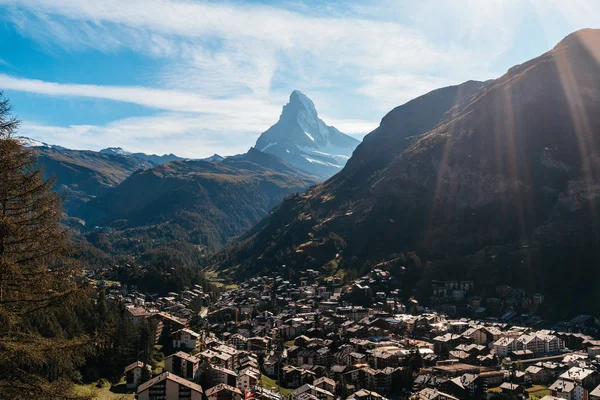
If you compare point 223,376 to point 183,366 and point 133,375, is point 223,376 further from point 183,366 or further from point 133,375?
point 133,375

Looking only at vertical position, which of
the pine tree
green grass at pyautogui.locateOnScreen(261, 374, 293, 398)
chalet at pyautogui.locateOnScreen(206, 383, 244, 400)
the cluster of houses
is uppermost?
the pine tree

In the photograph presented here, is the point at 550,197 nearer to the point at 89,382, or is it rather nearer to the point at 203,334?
the point at 203,334

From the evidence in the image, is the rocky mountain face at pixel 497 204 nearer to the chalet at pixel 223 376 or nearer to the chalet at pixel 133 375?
the chalet at pixel 223 376

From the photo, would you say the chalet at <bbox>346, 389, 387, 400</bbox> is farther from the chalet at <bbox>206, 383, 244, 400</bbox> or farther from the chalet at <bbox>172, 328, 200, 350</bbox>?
the chalet at <bbox>172, 328, 200, 350</bbox>

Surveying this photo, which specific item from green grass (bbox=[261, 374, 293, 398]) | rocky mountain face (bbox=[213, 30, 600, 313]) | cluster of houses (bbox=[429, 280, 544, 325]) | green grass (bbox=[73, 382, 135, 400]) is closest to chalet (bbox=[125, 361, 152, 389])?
green grass (bbox=[73, 382, 135, 400])

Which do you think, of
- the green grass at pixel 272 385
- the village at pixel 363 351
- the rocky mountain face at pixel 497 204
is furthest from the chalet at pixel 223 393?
the rocky mountain face at pixel 497 204

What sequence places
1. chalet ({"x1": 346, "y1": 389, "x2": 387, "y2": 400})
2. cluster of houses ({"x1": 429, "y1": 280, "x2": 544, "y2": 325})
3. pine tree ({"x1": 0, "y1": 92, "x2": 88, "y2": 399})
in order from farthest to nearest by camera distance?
1. cluster of houses ({"x1": 429, "y1": 280, "x2": 544, "y2": 325})
2. chalet ({"x1": 346, "y1": 389, "x2": 387, "y2": 400})
3. pine tree ({"x1": 0, "y1": 92, "x2": 88, "y2": 399})
